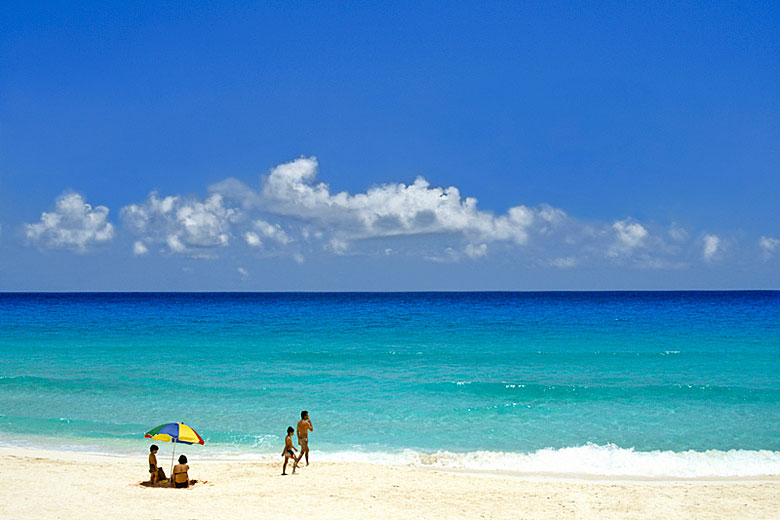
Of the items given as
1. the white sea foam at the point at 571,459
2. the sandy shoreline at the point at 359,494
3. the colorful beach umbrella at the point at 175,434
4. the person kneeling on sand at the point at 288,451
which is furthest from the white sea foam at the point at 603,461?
the colorful beach umbrella at the point at 175,434

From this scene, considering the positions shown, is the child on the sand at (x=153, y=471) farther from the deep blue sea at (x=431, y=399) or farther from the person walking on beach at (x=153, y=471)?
the deep blue sea at (x=431, y=399)

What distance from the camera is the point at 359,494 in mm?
12328

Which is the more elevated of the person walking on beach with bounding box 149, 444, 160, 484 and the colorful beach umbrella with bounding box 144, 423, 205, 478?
the colorful beach umbrella with bounding box 144, 423, 205, 478

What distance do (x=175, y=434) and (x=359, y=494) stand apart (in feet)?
13.7

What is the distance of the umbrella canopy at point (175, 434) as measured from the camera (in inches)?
505

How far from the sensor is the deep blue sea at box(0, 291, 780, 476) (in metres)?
16.4

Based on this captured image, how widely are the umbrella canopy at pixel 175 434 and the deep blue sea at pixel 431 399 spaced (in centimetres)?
343

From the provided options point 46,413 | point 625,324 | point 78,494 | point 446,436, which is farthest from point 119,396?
point 625,324

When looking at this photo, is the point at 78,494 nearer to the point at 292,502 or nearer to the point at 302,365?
the point at 292,502

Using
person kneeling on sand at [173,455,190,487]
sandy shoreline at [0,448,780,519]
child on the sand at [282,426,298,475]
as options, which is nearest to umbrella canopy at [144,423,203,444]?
person kneeling on sand at [173,455,190,487]

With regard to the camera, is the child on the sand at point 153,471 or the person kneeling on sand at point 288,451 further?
the person kneeling on sand at point 288,451

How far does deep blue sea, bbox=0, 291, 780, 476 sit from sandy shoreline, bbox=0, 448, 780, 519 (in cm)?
167

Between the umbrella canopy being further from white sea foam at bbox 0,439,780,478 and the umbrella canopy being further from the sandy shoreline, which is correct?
white sea foam at bbox 0,439,780,478

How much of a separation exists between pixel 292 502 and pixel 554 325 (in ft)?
151
